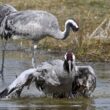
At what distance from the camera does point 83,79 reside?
12461 mm

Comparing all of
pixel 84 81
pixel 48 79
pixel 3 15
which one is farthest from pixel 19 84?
pixel 3 15

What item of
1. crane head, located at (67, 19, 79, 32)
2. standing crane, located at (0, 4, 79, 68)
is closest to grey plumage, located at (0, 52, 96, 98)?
crane head, located at (67, 19, 79, 32)

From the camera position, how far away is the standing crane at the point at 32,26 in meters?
16.2

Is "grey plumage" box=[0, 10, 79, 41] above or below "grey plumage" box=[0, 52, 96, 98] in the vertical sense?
above

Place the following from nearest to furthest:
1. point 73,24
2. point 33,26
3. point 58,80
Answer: point 58,80
point 73,24
point 33,26

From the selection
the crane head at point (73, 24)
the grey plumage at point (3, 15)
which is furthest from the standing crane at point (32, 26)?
the crane head at point (73, 24)

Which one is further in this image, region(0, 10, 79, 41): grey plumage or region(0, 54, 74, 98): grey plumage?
region(0, 10, 79, 41): grey plumage

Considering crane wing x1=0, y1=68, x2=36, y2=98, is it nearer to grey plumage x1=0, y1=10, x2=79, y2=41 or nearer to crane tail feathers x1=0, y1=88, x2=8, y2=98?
crane tail feathers x1=0, y1=88, x2=8, y2=98

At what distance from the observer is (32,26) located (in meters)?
A: 16.3

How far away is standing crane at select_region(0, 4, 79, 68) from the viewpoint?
53.1 ft

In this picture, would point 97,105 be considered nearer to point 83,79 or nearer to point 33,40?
point 83,79

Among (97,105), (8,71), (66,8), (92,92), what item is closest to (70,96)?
(92,92)

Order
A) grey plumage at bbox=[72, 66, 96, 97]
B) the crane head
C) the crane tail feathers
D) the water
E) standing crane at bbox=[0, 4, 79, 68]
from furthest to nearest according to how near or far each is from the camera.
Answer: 1. standing crane at bbox=[0, 4, 79, 68]
2. the crane head
3. grey plumage at bbox=[72, 66, 96, 97]
4. the crane tail feathers
5. the water

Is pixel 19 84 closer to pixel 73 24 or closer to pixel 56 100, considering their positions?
pixel 56 100
